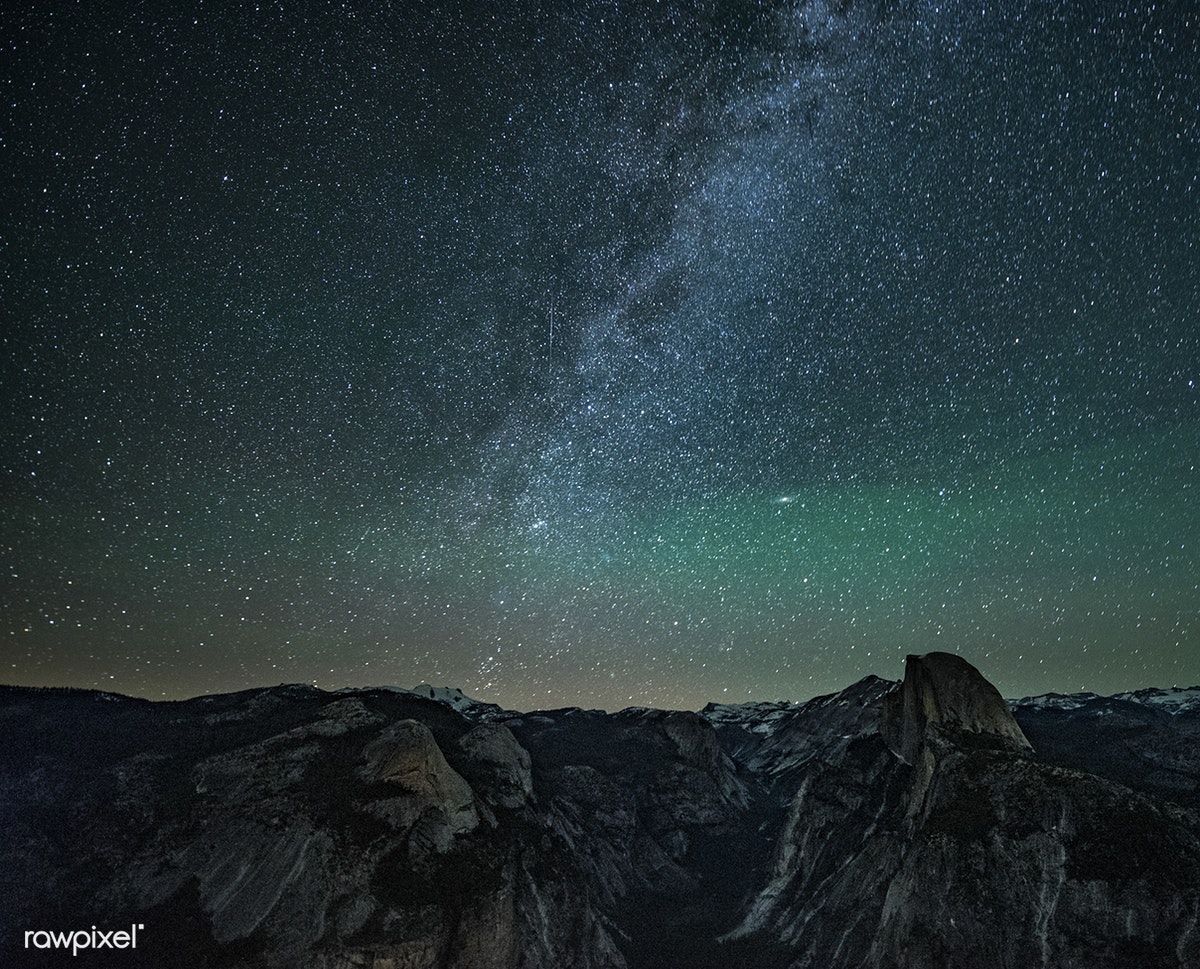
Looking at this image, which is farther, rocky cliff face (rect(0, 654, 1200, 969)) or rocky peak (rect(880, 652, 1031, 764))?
rocky peak (rect(880, 652, 1031, 764))

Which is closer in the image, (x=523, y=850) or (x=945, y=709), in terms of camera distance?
(x=523, y=850)

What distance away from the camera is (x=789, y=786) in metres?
90.1

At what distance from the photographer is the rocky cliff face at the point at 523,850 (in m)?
38.2

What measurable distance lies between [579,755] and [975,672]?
57073mm

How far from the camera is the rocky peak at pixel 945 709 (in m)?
56.8

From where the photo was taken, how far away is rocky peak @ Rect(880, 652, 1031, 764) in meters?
56.8

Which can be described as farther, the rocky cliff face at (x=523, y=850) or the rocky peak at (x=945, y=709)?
the rocky peak at (x=945, y=709)

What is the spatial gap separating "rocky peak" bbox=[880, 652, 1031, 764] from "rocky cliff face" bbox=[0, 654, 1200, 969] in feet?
0.89

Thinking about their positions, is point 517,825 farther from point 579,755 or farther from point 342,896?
point 579,755

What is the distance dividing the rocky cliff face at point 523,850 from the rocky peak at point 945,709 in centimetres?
27

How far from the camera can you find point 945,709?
59875 mm

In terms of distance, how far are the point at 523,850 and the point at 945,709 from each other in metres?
45.8

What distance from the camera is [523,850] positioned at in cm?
5050

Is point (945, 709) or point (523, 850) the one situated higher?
point (945, 709)
